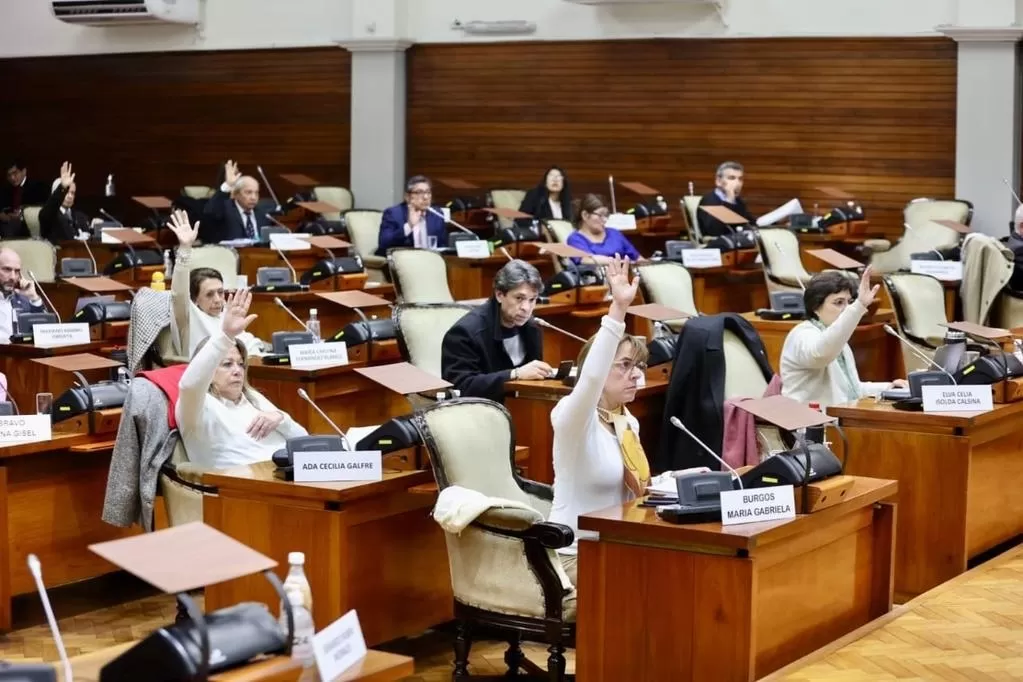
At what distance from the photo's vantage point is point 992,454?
17.7 feet

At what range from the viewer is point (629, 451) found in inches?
167

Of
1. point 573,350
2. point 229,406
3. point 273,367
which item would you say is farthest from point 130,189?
point 229,406

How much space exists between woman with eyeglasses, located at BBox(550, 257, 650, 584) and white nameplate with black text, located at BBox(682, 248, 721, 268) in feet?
16.0

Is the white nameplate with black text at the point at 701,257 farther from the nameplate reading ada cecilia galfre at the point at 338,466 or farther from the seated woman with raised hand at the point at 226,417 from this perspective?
the nameplate reading ada cecilia galfre at the point at 338,466

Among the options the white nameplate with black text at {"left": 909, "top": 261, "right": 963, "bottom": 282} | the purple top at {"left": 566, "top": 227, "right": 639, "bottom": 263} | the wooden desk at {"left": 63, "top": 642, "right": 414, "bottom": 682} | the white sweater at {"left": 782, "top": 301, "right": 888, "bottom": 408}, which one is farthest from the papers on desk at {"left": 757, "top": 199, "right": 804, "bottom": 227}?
the wooden desk at {"left": 63, "top": 642, "right": 414, "bottom": 682}

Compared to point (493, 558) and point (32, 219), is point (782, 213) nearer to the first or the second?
point (32, 219)

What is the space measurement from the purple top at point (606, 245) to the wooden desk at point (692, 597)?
516 centimetres

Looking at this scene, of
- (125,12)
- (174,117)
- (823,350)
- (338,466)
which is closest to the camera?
(338,466)

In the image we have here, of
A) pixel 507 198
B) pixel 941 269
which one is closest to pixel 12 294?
pixel 941 269

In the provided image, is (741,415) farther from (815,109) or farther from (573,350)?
(815,109)

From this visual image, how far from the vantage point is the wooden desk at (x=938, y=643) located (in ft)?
12.6

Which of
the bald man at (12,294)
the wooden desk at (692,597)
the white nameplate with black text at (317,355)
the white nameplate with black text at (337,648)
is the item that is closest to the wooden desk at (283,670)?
the white nameplate with black text at (337,648)

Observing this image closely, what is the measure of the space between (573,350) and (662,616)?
4059mm

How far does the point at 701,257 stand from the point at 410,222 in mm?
2119
